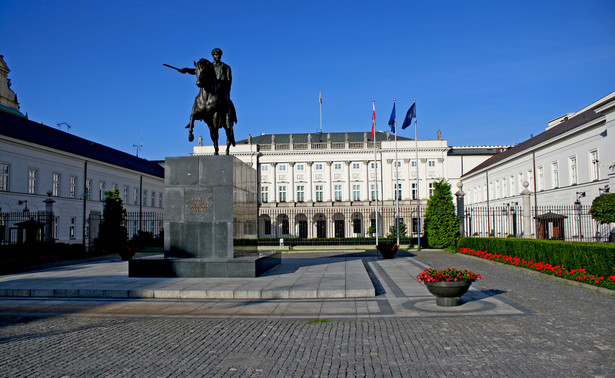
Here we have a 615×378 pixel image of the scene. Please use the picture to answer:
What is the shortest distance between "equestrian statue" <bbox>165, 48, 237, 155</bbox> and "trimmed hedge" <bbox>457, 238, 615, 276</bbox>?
11841 mm

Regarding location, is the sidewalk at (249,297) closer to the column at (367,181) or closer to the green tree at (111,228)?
the green tree at (111,228)

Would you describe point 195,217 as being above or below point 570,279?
above

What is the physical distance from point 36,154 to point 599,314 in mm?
42580

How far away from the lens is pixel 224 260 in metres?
13.8

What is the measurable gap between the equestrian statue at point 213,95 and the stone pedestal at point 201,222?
39.7 inches

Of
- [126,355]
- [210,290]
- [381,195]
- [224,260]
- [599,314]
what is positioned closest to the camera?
[126,355]

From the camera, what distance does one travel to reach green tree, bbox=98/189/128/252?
113ft

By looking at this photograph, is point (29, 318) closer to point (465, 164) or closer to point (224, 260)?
point (224, 260)

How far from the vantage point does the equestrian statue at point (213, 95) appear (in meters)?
14.1

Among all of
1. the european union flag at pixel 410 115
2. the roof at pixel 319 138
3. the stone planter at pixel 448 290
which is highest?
the roof at pixel 319 138

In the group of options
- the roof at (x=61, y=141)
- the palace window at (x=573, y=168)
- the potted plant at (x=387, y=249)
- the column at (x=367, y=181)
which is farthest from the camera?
the column at (x=367, y=181)

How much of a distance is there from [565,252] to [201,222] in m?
12.1

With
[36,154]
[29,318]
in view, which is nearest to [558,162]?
[29,318]

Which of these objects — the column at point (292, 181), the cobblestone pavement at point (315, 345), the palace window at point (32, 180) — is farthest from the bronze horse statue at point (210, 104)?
the column at point (292, 181)
